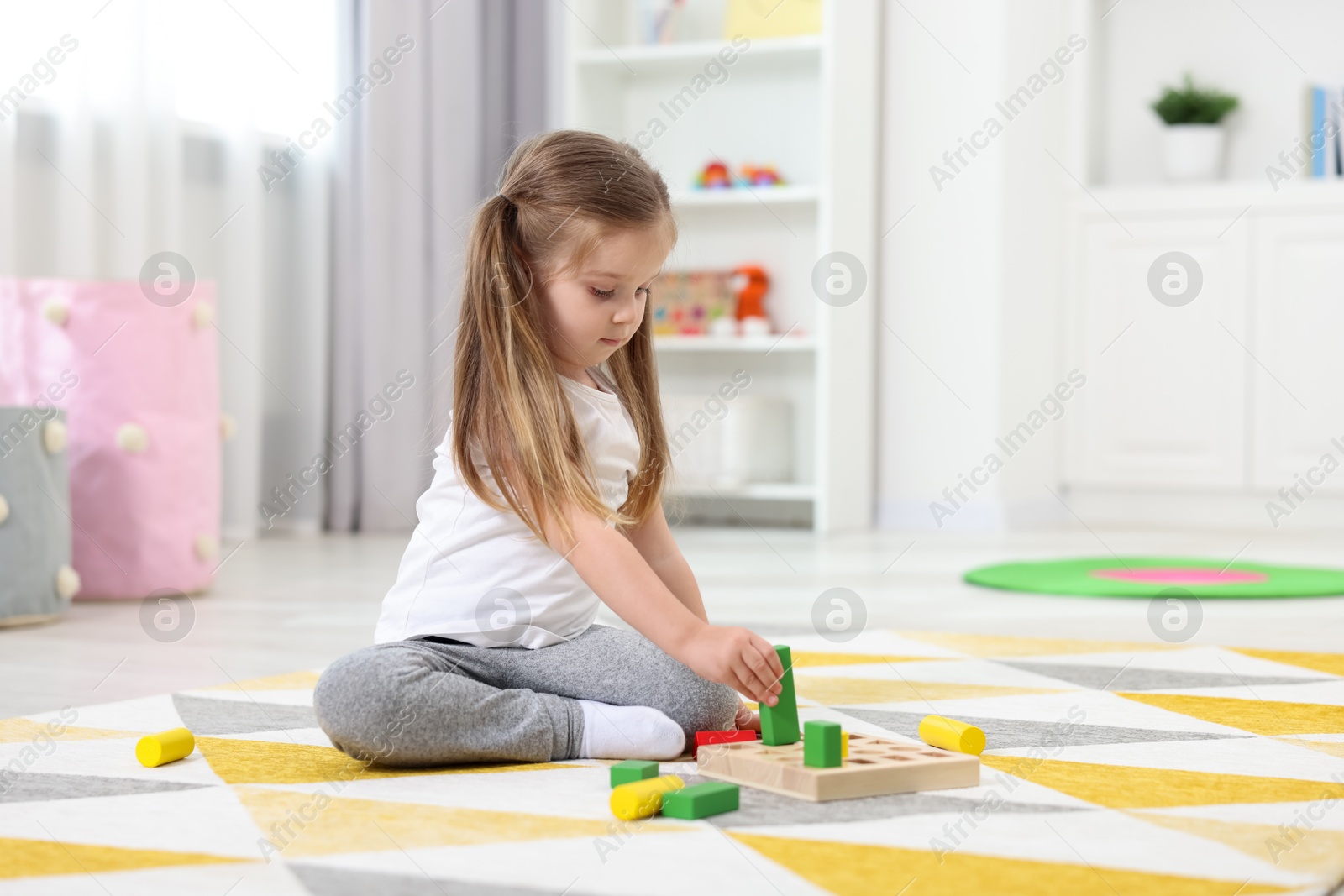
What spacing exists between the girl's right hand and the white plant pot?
115 inches

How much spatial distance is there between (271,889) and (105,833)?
154mm

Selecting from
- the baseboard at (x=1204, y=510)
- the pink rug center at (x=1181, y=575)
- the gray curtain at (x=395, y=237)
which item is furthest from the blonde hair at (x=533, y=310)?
the baseboard at (x=1204, y=510)

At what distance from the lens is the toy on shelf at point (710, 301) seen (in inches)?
128

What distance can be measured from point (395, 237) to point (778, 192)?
821 mm

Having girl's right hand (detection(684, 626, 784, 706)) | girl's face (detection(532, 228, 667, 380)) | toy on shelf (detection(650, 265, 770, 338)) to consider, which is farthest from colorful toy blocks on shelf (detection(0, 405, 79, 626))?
toy on shelf (detection(650, 265, 770, 338))

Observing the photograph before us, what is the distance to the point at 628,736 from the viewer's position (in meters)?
0.98

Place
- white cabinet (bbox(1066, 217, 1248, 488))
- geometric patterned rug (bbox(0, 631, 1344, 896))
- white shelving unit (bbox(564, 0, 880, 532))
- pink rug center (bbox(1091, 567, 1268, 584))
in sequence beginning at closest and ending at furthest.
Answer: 1. geometric patterned rug (bbox(0, 631, 1344, 896))
2. pink rug center (bbox(1091, 567, 1268, 584))
3. white shelving unit (bbox(564, 0, 880, 532))
4. white cabinet (bbox(1066, 217, 1248, 488))

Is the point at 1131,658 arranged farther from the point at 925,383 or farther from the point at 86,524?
the point at 925,383

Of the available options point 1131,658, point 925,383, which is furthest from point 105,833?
point 925,383

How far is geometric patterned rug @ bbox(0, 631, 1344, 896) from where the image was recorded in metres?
0.68

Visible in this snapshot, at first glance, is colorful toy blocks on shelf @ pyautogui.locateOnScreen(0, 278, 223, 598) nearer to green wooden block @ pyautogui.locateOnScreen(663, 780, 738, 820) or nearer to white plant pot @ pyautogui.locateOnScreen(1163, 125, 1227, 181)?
green wooden block @ pyautogui.locateOnScreen(663, 780, 738, 820)

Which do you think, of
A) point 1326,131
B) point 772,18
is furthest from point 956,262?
point 1326,131

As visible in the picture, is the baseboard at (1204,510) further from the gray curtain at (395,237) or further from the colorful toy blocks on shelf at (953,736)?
the colorful toy blocks on shelf at (953,736)

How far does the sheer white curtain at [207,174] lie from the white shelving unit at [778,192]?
667mm
